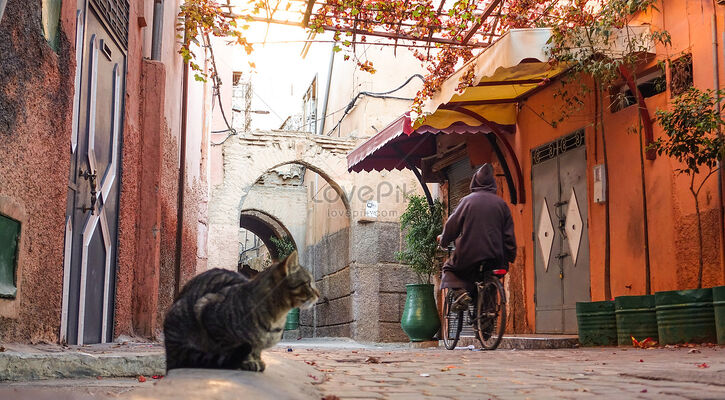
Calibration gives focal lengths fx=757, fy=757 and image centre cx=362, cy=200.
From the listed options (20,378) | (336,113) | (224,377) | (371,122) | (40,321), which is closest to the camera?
(224,377)

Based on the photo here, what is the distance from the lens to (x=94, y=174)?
5.65m

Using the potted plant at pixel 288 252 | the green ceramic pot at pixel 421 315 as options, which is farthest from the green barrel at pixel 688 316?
the potted plant at pixel 288 252

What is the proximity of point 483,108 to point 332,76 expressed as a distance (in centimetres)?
1060

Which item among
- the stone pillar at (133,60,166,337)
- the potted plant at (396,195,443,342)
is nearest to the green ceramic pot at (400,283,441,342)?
the potted plant at (396,195,443,342)

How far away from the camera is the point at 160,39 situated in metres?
8.49

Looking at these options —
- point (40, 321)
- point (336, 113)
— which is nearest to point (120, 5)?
point (40, 321)

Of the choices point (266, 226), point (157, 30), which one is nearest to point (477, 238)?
point (157, 30)

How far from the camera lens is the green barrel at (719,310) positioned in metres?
6.01

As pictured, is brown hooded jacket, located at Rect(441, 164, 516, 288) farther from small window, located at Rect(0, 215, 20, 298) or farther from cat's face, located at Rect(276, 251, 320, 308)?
cat's face, located at Rect(276, 251, 320, 308)

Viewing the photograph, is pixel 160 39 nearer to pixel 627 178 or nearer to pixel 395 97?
pixel 627 178

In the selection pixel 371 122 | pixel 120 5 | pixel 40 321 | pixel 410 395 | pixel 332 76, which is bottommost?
pixel 410 395

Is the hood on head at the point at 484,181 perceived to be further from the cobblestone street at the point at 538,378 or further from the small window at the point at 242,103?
the small window at the point at 242,103

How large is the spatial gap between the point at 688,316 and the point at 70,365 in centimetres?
499

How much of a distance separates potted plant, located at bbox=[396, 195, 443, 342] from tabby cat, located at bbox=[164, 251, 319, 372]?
29.4ft
